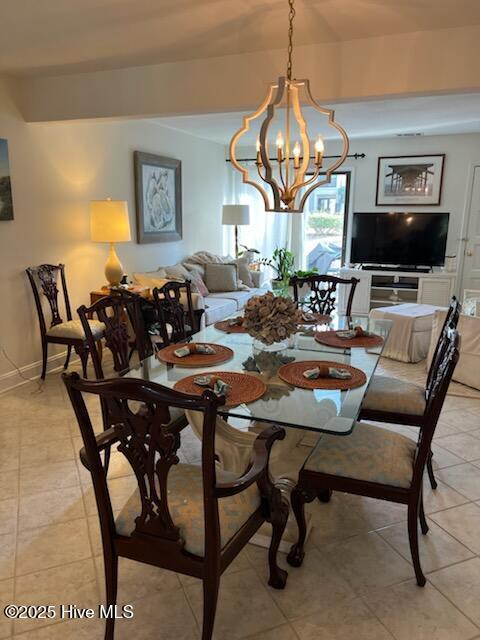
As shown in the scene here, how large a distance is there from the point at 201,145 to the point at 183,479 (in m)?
5.91

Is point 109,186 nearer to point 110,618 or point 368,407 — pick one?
point 368,407

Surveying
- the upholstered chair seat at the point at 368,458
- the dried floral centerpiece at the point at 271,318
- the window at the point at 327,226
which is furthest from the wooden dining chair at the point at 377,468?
the window at the point at 327,226

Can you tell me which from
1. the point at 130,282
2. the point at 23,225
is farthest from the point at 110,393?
the point at 130,282

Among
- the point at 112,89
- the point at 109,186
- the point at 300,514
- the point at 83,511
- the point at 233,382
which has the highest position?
the point at 112,89

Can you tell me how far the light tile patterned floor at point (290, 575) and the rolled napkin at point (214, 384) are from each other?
75 centimetres

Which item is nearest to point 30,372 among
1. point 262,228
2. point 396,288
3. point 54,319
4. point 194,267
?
point 54,319

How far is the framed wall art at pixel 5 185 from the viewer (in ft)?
11.8

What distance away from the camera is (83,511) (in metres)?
2.31

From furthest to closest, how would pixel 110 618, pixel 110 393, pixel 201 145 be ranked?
1. pixel 201 145
2. pixel 110 618
3. pixel 110 393

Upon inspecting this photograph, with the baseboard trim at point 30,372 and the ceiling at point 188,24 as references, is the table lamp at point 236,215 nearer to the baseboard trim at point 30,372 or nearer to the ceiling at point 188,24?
the baseboard trim at point 30,372

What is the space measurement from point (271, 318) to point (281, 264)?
5.20 meters

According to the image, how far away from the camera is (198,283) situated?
226 inches

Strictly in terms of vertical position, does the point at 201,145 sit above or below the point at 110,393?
above

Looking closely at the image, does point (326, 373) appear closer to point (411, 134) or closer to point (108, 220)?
point (108, 220)
